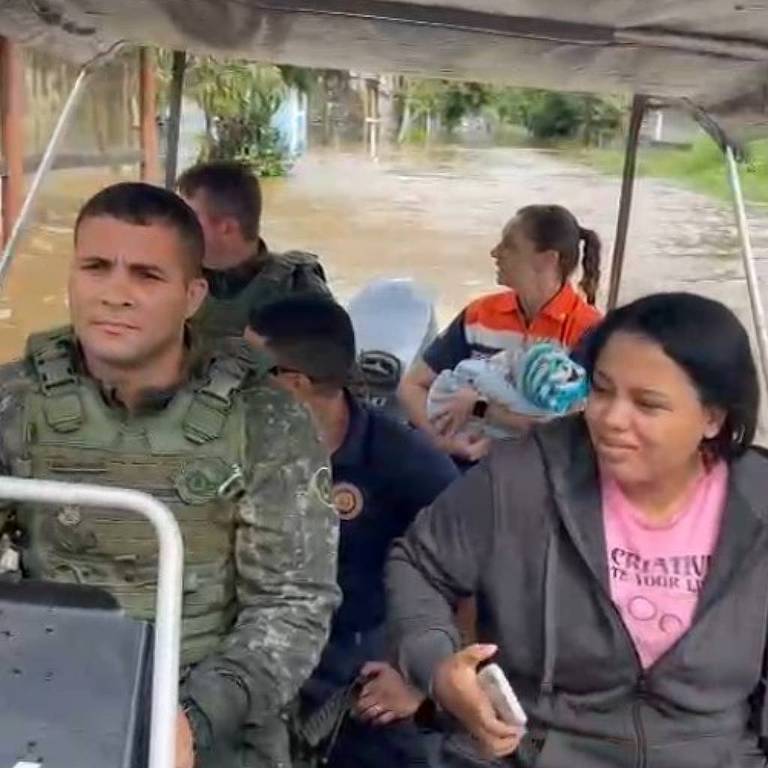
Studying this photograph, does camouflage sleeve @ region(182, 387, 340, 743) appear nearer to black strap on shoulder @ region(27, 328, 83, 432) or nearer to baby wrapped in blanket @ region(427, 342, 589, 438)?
black strap on shoulder @ region(27, 328, 83, 432)

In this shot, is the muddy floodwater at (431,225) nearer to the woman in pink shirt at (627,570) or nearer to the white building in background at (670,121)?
the white building in background at (670,121)

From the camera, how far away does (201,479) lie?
241 centimetres

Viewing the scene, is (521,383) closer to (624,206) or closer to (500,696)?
(624,206)

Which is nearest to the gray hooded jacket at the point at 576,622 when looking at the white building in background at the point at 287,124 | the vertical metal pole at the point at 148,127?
the vertical metal pole at the point at 148,127

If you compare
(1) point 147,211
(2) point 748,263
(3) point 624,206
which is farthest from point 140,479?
(3) point 624,206

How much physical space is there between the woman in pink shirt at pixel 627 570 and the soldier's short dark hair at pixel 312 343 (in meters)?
0.80

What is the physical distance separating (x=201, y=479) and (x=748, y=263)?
1917 millimetres

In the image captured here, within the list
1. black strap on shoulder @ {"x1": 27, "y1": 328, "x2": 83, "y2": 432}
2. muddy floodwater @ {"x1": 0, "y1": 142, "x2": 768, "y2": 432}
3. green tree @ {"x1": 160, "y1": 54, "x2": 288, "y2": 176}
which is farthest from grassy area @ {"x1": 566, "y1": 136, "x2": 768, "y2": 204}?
black strap on shoulder @ {"x1": 27, "y1": 328, "x2": 83, "y2": 432}

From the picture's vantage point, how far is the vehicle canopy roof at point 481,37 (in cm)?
310

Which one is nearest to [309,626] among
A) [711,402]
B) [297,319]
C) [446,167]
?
[711,402]

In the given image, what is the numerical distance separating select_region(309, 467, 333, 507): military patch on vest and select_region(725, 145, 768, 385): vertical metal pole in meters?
1.41

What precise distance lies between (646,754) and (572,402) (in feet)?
4.82

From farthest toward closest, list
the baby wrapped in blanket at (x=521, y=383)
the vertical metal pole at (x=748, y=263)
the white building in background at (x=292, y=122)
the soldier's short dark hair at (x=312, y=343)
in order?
1. the white building in background at (x=292, y=122)
2. the baby wrapped in blanket at (x=521, y=383)
3. the vertical metal pole at (x=748, y=263)
4. the soldier's short dark hair at (x=312, y=343)

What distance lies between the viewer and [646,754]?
92.1 inches
